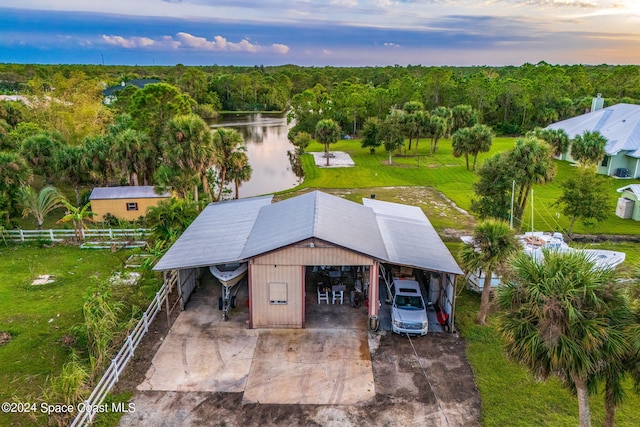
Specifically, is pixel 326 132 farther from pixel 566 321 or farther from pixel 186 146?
pixel 566 321

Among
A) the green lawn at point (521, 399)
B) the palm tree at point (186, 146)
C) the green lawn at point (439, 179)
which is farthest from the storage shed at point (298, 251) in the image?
the green lawn at point (439, 179)

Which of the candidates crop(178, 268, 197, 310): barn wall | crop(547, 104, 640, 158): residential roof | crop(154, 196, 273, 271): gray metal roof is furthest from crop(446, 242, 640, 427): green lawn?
crop(547, 104, 640, 158): residential roof

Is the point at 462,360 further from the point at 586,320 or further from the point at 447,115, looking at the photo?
the point at 447,115

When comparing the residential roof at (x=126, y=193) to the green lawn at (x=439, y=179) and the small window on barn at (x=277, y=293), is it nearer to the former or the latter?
the green lawn at (x=439, y=179)

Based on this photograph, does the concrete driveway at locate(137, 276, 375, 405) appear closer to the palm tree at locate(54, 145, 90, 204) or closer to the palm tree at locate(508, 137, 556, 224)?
the palm tree at locate(508, 137, 556, 224)

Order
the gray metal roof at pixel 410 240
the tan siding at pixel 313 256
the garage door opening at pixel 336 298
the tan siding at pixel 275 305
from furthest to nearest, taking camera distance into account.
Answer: the garage door opening at pixel 336 298
the gray metal roof at pixel 410 240
the tan siding at pixel 275 305
the tan siding at pixel 313 256

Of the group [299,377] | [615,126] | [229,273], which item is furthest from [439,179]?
[299,377]

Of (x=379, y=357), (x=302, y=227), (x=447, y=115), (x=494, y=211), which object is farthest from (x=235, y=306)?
(x=447, y=115)
